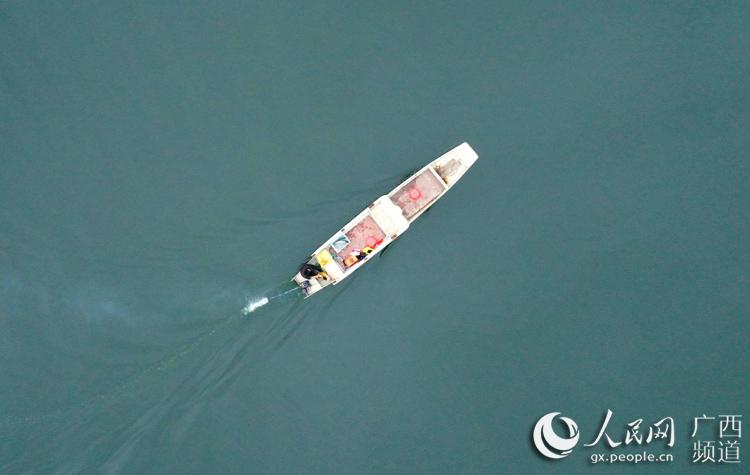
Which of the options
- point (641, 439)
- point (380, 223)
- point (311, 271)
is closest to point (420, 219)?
point (380, 223)

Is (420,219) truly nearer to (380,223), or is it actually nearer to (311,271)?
(380,223)

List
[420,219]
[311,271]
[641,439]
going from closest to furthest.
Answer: [311,271] → [641,439] → [420,219]

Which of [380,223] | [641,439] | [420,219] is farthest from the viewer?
[420,219]

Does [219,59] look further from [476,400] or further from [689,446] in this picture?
[689,446]
